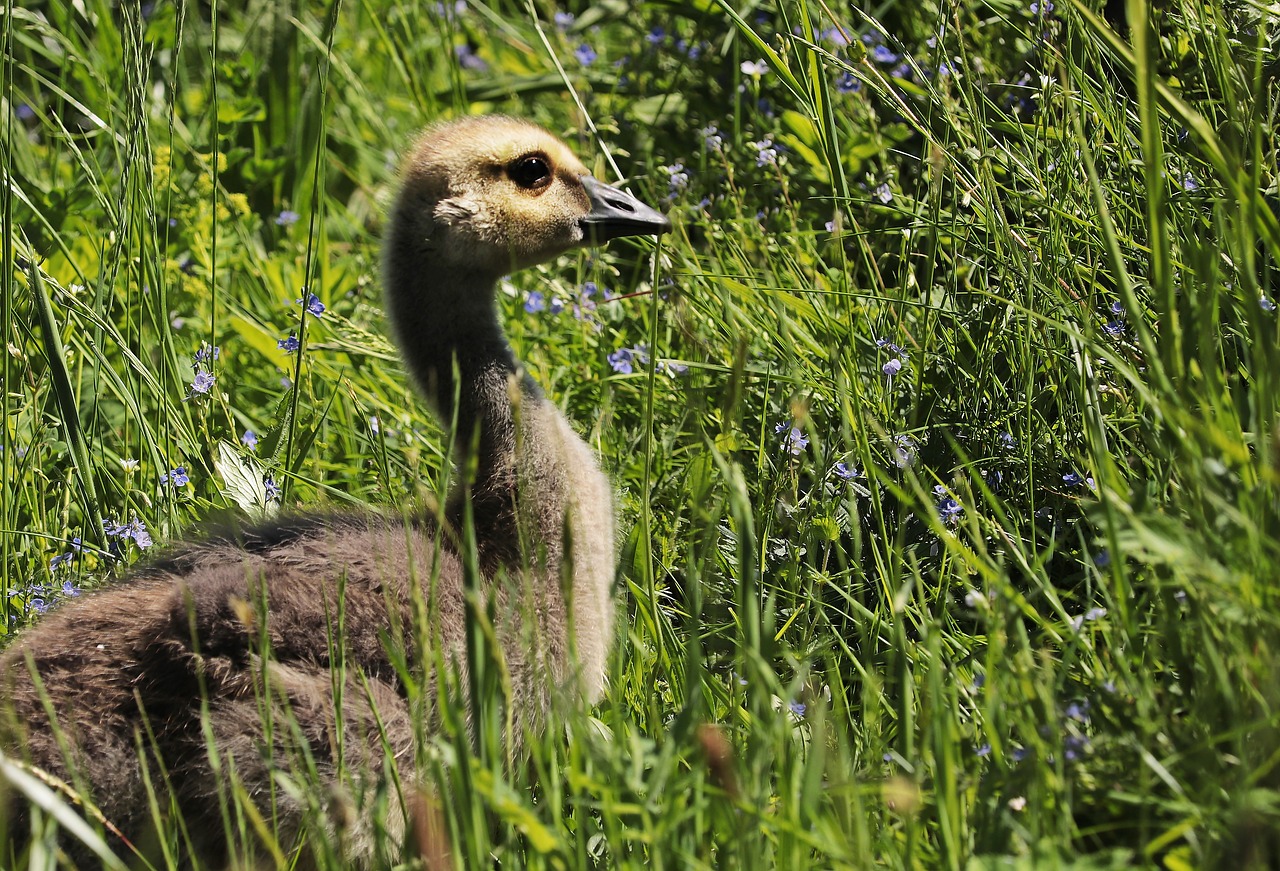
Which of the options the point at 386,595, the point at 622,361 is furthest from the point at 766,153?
the point at 386,595

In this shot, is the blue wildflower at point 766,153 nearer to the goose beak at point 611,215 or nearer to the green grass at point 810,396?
the green grass at point 810,396

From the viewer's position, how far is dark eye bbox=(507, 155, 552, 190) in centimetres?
342

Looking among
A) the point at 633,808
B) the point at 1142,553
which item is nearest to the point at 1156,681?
the point at 1142,553

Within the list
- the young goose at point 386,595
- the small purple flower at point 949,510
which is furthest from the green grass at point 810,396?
the young goose at point 386,595

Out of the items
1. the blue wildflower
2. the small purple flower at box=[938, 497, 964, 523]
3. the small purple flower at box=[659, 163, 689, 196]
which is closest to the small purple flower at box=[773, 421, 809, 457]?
the small purple flower at box=[938, 497, 964, 523]

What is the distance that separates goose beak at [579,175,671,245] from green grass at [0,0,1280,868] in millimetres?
253

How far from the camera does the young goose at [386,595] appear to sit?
267 cm

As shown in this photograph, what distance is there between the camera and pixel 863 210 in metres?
4.21

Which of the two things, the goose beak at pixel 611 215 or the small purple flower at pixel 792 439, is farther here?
the goose beak at pixel 611 215

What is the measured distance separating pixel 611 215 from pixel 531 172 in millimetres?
234

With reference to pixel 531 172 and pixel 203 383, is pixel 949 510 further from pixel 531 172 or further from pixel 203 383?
pixel 203 383

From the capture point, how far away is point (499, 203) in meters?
3.36

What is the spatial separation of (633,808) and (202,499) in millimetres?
2061

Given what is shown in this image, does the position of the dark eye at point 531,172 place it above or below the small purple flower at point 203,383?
above
